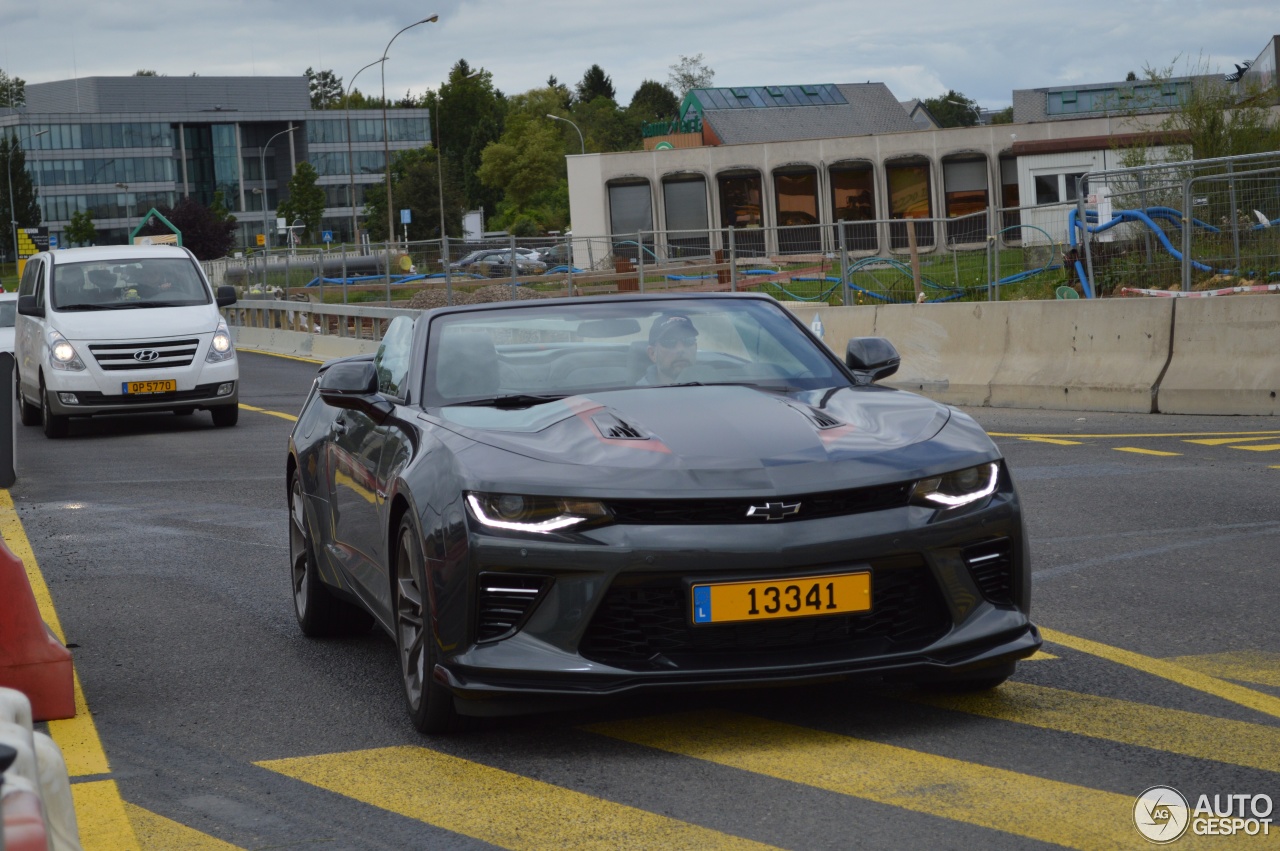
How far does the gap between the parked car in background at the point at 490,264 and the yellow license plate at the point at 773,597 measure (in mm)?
22733

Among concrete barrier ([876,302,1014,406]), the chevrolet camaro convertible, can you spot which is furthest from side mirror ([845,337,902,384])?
concrete barrier ([876,302,1014,406])

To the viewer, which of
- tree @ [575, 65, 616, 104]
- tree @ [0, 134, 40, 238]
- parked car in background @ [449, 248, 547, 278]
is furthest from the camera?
tree @ [575, 65, 616, 104]

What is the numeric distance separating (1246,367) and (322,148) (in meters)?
143

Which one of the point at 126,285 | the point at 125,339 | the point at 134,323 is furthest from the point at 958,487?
the point at 126,285

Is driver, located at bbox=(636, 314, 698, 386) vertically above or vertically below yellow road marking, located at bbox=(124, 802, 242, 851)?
above

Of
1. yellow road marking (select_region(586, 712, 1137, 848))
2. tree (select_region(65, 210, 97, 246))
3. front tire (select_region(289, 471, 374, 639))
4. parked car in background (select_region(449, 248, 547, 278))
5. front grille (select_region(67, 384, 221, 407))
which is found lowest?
yellow road marking (select_region(586, 712, 1137, 848))

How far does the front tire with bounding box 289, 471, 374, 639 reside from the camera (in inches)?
272

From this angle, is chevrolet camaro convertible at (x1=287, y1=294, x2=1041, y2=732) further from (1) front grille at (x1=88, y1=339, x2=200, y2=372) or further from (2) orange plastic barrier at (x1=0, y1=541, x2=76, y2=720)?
(1) front grille at (x1=88, y1=339, x2=200, y2=372)

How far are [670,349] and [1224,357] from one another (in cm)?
968

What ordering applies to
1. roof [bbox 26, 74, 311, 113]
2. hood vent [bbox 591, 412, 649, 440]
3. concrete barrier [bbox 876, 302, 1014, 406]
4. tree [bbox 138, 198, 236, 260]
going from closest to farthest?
hood vent [bbox 591, 412, 649, 440], concrete barrier [bbox 876, 302, 1014, 406], tree [bbox 138, 198, 236, 260], roof [bbox 26, 74, 311, 113]

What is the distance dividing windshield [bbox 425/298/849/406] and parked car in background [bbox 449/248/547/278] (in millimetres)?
21006

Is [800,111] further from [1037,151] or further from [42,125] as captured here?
[42,125]

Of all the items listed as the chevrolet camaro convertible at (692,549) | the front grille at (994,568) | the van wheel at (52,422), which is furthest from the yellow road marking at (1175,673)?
the van wheel at (52,422)

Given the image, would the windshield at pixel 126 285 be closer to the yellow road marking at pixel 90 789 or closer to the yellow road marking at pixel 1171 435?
the yellow road marking at pixel 1171 435
